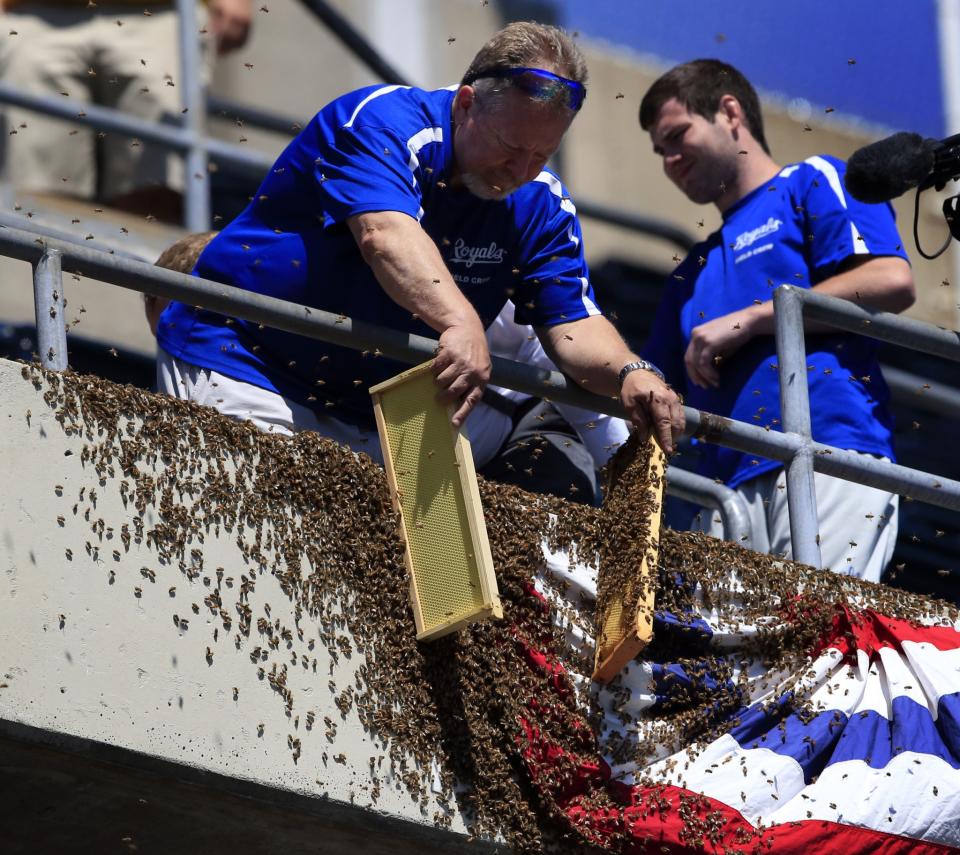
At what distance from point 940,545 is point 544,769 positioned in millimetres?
5005

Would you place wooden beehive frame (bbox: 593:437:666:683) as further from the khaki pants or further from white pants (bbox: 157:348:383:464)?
the khaki pants

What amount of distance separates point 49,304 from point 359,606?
1023 millimetres

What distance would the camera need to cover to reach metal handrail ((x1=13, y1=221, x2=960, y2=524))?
462 centimetres

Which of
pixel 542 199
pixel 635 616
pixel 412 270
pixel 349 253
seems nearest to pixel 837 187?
pixel 542 199

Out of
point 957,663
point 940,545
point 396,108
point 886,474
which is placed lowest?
point 940,545

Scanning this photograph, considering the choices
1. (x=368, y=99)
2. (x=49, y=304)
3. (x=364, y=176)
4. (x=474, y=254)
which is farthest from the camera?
(x=474, y=254)

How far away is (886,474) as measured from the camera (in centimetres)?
549

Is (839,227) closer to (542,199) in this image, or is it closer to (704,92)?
(704,92)

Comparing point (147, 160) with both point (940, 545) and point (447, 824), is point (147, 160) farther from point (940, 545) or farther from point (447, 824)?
point (447, 824)

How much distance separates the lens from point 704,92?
6.51 meters

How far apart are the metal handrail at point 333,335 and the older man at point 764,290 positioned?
316 millimetres

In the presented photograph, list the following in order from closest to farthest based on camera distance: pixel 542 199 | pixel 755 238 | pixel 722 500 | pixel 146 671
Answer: pixel 146 671 → pixel 542 199 → pixel 722 500 → pixel 755 238

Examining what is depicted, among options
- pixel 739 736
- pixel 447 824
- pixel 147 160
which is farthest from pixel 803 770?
pixel 147 160

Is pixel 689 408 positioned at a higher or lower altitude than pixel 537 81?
lower
